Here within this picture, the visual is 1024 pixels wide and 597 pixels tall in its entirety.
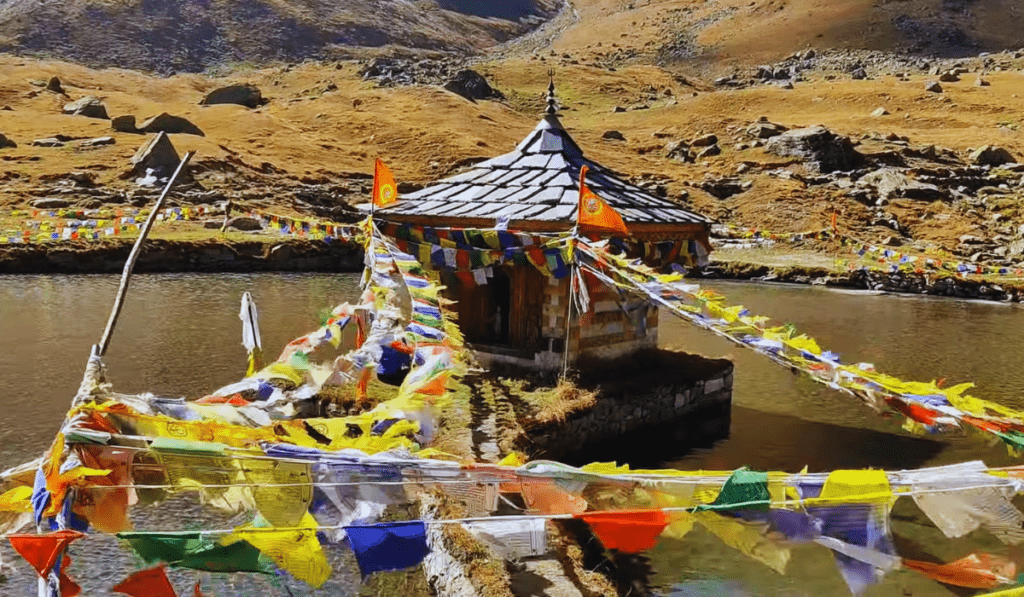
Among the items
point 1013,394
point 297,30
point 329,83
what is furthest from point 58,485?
point 297,30

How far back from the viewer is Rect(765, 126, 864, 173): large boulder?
1911 inches

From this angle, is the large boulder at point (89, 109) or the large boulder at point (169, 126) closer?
the large boulder at point (169, 126)

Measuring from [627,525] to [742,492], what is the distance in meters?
0.73

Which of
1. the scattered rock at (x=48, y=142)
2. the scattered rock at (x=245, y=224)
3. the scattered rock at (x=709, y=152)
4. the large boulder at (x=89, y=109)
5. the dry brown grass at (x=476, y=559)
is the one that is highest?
the large boulder at (x=89, y=109)

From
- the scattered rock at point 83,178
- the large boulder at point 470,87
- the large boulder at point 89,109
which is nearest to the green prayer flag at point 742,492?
the scattered rock at point 83,178

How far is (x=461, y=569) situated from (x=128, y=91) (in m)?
67.8

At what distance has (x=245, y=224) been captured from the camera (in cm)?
3578

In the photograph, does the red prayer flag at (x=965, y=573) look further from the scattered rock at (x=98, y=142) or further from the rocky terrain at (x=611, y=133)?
the scattered rock at (x=98, y=142)

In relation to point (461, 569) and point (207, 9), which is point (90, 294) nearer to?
point (461, 569)

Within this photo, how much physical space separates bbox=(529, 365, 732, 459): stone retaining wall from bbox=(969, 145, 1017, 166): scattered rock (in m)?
40.4

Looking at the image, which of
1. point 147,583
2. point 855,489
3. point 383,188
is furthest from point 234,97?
point 855,489

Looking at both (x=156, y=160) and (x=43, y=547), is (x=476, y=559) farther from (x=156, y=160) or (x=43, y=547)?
(x=156, y=160)

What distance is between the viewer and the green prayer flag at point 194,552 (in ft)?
17.7

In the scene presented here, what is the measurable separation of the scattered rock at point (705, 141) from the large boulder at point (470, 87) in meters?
17.7
